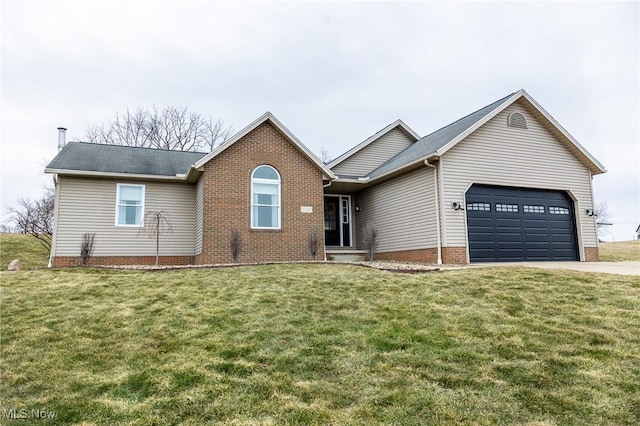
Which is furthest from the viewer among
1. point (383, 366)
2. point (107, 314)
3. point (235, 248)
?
point (235, 248)

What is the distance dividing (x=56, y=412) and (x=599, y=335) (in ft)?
19.6

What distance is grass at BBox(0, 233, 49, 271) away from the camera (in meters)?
20.5

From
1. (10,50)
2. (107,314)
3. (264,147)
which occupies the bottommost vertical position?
(107,314)

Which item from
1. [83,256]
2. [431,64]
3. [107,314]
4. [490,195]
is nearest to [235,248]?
[83,256]

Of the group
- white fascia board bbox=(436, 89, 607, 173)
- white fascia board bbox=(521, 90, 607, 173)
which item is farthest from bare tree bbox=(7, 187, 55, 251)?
white fascia board bbox=(521, 90, 607, 173)

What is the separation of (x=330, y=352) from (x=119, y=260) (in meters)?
11.5

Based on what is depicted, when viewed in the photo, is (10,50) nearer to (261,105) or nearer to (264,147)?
(264,147)

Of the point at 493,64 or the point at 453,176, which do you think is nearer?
the point at 453,176

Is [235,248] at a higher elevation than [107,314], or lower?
higher

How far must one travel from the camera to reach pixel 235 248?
12820mm

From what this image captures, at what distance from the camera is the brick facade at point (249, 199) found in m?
13.1

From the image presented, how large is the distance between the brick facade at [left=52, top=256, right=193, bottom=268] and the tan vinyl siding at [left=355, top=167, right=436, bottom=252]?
707 centimetres

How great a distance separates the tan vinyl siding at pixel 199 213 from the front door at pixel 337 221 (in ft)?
17.8

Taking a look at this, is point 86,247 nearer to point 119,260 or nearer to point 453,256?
point 119,260
